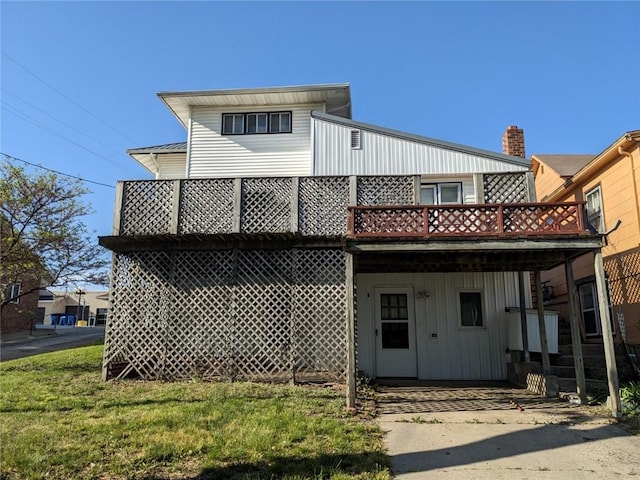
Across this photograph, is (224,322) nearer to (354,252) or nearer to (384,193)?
(354,252)

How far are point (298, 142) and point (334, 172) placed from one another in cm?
164

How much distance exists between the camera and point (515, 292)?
1065 centimetres

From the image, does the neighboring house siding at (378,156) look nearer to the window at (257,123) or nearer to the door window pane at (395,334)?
the window at (257,123)

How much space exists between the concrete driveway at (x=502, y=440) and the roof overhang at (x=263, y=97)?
26.0ft

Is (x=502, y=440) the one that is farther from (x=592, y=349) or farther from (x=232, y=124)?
(x=232, y=124)

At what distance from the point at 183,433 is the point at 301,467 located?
67.1 inches

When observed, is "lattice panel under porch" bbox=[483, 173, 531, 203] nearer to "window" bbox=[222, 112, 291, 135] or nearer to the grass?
the grass

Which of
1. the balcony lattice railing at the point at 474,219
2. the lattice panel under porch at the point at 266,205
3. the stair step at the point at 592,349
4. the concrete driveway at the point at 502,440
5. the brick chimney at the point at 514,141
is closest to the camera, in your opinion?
the concrete driveway at the point at 502,440

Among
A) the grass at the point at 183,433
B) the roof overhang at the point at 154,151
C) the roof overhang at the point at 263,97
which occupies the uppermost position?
the roof overhang at the point at 263,97

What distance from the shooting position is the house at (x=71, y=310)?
140 ft

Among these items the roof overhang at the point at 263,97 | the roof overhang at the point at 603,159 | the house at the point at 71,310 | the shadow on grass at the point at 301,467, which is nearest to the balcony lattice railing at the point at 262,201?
the roof overhang at the point at 603,159

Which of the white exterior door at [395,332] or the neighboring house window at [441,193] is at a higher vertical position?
the neighboring house window at [441,193]

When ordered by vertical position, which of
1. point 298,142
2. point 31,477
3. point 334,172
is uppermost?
point 298,142

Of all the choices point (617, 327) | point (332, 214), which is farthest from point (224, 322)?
point (617, 327)
